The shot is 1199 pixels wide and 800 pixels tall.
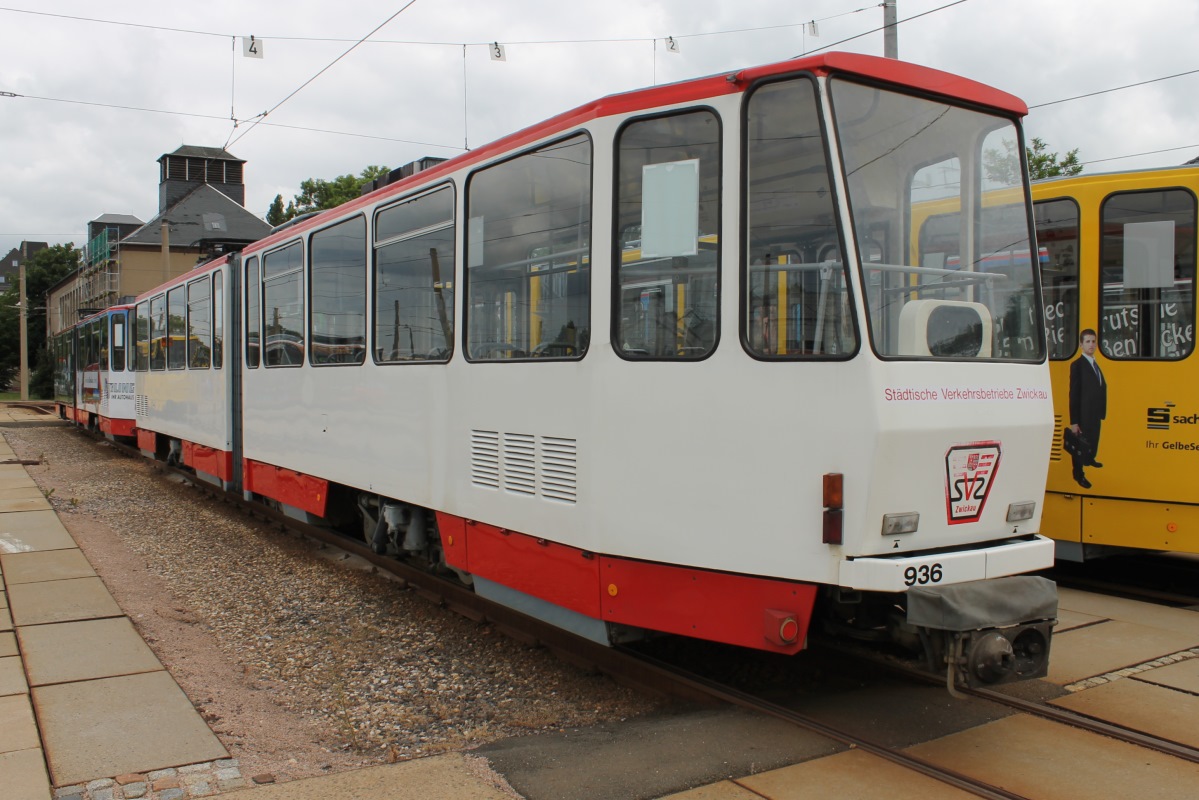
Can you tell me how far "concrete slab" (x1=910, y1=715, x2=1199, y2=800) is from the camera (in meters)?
3.78

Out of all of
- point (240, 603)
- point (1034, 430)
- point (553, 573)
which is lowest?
point (240, 603)

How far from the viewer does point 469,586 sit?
22.9 ft

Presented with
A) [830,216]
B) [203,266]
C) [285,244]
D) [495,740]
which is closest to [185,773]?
[495,740]

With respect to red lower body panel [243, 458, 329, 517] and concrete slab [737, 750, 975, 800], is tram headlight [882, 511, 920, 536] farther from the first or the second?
red lower body panel [243, 458, 329, 517]

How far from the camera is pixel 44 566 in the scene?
8398 millimetres

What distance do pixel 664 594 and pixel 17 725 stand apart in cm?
300

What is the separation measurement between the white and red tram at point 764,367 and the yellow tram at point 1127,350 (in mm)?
2712

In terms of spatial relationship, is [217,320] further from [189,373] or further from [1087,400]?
[1087,400]

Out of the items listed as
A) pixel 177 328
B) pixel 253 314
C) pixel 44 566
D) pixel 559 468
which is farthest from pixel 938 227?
pixel 177 328

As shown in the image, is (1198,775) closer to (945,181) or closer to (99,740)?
(945,181)

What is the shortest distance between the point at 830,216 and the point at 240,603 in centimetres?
548

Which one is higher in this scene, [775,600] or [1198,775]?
[775,600]

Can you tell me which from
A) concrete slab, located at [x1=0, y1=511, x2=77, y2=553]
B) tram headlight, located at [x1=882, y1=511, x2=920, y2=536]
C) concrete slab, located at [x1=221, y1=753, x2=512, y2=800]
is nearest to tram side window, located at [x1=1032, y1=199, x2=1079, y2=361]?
tram headlight, located at [x1=882, y1=511, x2=920, y2=536]

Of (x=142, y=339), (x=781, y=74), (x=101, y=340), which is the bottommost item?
(x=142, y=339)
